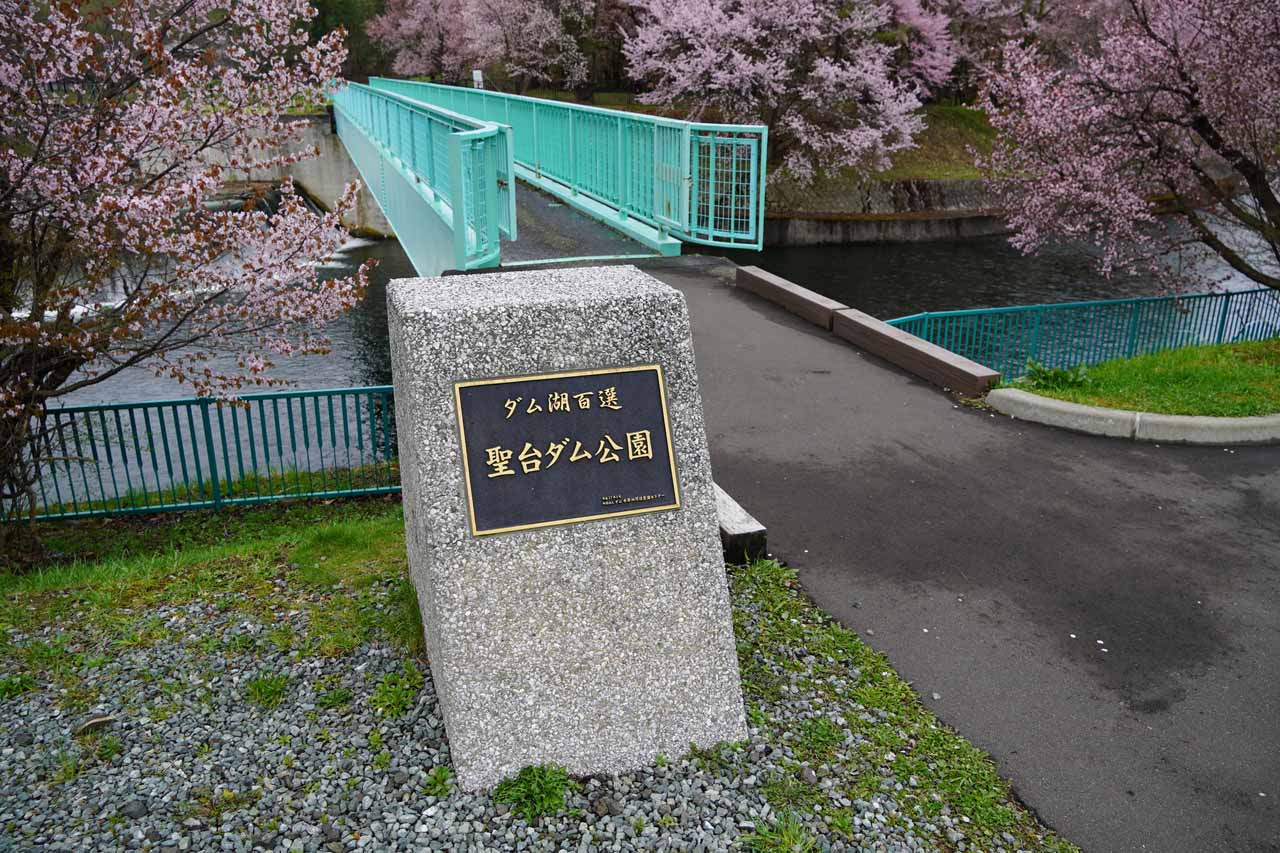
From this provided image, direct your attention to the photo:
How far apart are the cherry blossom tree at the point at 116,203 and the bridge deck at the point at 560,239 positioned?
2.89m

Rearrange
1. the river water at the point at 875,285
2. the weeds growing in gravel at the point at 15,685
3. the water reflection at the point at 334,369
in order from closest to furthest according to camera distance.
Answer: the weeds growing in gravel at the point at 15,685, the water reflection at the point at 334,369, the river water at the point at 875,285

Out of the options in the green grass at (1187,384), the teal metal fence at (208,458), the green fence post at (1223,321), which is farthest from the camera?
the green fence post at (1223,321)

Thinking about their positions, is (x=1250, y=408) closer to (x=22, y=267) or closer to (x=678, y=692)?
(x=678, y=692)

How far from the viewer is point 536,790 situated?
393 cm

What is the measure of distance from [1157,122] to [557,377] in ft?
40.0

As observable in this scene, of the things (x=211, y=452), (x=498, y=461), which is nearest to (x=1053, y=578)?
(x=498, y=461)

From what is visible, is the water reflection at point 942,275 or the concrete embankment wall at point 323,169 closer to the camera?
the water reflection at point 942,275

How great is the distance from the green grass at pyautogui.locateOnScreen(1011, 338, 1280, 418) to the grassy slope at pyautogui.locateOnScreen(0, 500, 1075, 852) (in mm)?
4777

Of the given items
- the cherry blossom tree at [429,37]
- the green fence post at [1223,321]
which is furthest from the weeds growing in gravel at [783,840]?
the cherry blossom tree at [429,37]

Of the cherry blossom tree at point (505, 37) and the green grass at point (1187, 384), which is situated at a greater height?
the cherry blossom tree at point (505, 37)

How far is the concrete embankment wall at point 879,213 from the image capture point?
30406mm

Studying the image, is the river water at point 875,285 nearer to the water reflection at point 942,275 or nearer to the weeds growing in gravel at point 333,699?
the water reflection at point 942,275

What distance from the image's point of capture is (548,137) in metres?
16.8

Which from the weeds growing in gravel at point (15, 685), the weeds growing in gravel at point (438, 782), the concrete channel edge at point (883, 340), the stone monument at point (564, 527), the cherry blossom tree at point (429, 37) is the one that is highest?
the cherry blossom tree at point (429, 37)
